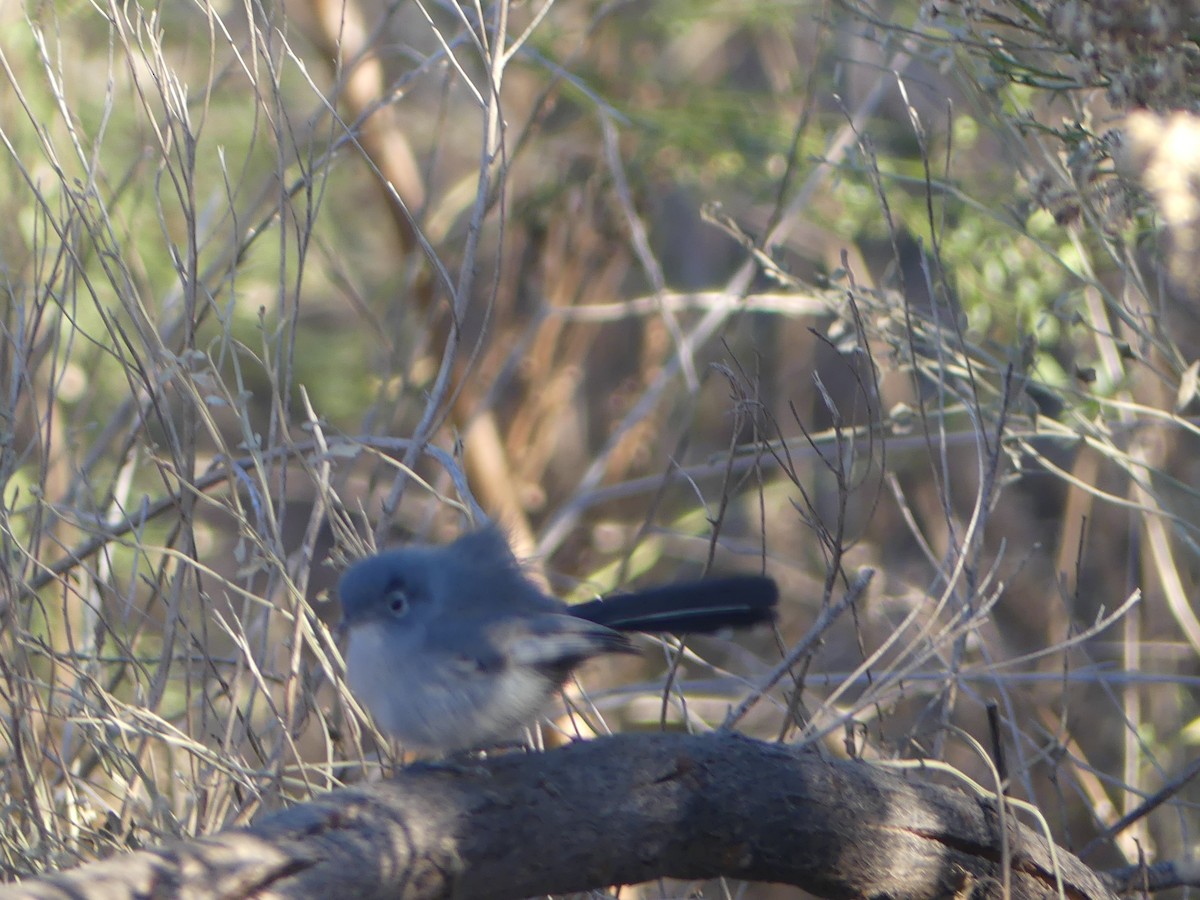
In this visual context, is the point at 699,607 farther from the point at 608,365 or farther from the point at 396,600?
the point at 608,365

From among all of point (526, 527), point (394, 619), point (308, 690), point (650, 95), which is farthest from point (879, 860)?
point (650, 95)

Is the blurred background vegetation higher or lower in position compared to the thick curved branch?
higher

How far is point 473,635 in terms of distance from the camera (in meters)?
2.16

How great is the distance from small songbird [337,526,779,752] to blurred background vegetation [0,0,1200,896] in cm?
17

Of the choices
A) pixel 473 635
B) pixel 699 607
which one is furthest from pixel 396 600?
pixel 699 607

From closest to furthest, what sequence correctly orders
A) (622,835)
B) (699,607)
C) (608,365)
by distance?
(622,835) < (699,607) < (608,365)

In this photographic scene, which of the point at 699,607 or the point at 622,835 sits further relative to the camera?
the point at 699,607

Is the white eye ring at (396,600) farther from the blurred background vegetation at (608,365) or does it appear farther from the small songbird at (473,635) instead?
the blurred background vegetation at (608,365)

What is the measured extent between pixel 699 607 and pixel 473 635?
1.31 ft

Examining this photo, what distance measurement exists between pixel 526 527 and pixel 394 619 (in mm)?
4664

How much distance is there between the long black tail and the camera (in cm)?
214

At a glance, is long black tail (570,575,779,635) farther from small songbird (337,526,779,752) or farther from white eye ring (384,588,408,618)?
white eye ring (384,588,408,618)

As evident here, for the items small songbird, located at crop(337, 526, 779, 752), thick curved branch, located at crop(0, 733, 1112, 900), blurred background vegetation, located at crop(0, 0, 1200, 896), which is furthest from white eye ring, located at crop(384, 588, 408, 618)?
thick curved branch, located at crop(0, 733, 1112, 900)

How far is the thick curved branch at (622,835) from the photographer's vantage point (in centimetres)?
170
